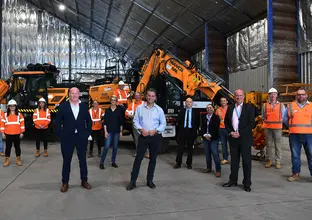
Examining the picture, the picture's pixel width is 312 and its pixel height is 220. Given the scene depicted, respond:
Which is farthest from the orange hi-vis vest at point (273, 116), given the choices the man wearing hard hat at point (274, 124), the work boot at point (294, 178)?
the work boot at point (294, 178)

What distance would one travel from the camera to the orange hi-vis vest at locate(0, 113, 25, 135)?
799 centimetres

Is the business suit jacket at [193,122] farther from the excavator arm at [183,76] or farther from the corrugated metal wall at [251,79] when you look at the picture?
the corrugated metal wall at [251,79]

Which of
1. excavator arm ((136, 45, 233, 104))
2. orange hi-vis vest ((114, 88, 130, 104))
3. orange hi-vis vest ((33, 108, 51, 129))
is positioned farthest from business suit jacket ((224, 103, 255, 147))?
orange hi-vis vest ((33, 108, 51, 129))

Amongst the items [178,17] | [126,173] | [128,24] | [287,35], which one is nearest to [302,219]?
[126,173]

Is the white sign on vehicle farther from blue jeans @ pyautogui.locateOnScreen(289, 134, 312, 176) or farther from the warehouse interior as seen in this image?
blue jeans @ pyautogui.locateOnScreen(289, 134, 312, 176)

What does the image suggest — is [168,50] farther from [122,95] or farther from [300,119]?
[300,119]

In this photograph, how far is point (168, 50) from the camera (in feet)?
34.8

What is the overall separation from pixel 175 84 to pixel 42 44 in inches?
850

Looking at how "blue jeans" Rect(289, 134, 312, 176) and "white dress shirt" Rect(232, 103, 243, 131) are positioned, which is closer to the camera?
"white dress shirt" Rect(232, 103, 243, 131)

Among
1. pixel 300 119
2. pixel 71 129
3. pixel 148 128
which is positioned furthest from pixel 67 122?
pixel 300 119

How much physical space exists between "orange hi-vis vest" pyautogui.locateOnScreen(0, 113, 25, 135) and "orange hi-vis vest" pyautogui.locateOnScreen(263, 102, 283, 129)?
6199 millimetres

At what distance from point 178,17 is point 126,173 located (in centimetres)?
1216

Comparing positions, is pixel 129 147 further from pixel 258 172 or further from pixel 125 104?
pixel 258 172

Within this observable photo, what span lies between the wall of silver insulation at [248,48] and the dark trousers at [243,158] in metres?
9.57
